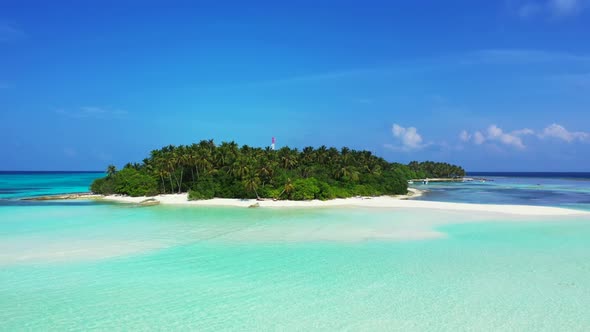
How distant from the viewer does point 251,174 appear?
191ft

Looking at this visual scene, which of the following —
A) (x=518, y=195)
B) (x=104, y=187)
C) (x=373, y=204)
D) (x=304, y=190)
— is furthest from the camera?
(x=518, y=195)

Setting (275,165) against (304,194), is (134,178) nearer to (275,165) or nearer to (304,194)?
(275,165)

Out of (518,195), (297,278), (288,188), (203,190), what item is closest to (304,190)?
(288,188)

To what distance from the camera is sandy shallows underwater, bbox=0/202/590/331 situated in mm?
13141

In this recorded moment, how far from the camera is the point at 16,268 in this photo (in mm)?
19562

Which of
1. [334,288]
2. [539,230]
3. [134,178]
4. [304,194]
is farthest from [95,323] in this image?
[134,178]

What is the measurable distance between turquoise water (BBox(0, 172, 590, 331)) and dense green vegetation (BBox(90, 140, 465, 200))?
2691 centimetres

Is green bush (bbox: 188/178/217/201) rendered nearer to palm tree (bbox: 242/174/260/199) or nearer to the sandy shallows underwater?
palm tree (bbox: 242/174/260/199)

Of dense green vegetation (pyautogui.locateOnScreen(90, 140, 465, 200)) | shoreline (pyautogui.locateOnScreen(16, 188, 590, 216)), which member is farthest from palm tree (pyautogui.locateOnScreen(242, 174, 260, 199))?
shoreline (pyautogui.locateOnScreen(16, 188, 590, 216))

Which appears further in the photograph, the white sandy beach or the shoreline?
the shoreline

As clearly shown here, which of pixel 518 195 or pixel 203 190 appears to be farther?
pixel 518 195

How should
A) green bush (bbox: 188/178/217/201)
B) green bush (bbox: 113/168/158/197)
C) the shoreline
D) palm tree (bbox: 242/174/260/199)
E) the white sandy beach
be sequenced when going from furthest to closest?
green bush (bbox: 113/168/158/197) → green bush (bbox: 188/178/217/201) → palm tree (bbox: 242/174/260/199) → the shoreline → the white sandy beach

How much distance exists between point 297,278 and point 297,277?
13cm

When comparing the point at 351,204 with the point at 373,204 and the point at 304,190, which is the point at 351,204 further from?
the point at 304,190
